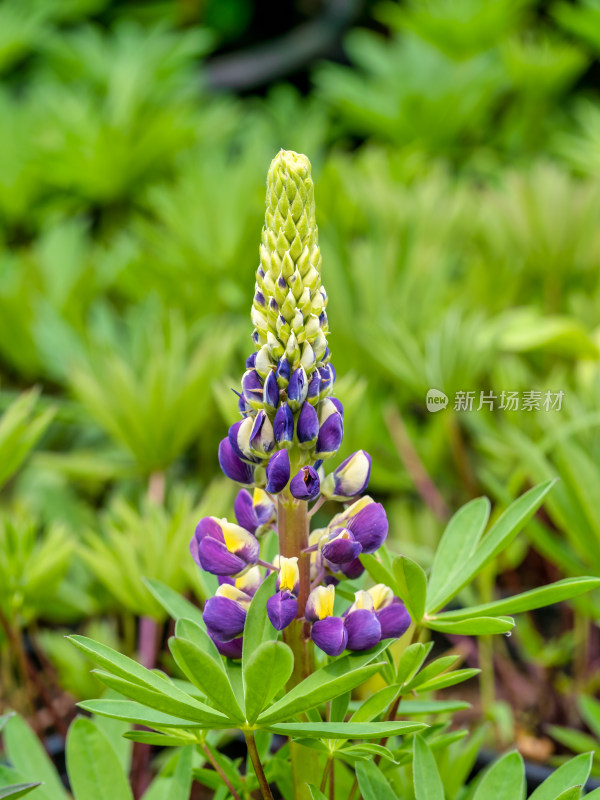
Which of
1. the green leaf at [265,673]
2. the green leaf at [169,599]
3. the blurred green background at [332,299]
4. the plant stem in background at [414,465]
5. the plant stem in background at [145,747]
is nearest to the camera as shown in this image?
the green leaf at [265,673]

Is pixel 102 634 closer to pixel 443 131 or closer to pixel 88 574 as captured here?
pixel 88 574

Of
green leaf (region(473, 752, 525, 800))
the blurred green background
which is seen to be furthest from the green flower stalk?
the blurred green background

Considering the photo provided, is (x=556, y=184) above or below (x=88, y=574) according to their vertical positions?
above

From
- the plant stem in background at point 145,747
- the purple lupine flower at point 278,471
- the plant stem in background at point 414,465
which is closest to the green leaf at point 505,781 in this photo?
the purple lupine flower at point 278,471

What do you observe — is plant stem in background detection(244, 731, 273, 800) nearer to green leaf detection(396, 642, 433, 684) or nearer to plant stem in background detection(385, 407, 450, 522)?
green leaf detection(396, 642, 433, 684)

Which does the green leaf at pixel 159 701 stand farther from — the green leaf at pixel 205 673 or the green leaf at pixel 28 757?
the green leaf at pixel 28 757

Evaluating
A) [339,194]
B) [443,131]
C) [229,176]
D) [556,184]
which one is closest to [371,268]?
[339,194]

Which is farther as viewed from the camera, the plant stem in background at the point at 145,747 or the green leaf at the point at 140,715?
A: the plant stem in background at the point at 145,747
